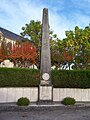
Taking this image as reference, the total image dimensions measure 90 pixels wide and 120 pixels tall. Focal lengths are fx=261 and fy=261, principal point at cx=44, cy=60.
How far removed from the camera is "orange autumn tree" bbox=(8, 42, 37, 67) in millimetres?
34375

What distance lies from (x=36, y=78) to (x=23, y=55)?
52.4ft

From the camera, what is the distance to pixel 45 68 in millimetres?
17281

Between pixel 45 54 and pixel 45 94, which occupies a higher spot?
pixel 45 54

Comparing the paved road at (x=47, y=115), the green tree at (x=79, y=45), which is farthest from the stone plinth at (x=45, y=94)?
the green tree at (x=79, y=45)

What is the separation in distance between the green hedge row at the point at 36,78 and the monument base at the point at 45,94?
1762 mm

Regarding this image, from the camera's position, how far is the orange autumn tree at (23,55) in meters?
34.4

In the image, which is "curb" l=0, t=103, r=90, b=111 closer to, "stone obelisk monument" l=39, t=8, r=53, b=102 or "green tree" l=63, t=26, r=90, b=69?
"stone obelisk monument" l=39, t=8, r=53, b=102

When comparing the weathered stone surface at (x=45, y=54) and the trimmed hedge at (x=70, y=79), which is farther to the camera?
the trimmed hedge at (x=70, y=79)

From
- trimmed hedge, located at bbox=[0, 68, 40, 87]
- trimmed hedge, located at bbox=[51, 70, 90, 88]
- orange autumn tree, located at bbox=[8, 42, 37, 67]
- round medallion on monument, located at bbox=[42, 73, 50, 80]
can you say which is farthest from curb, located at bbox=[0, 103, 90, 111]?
orange autumn tree, located at bbox=[8, 42, 37, 67]

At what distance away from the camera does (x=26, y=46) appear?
115 feet

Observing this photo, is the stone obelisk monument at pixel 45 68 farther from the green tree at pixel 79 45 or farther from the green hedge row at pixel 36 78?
the green tree at pixel 79 45

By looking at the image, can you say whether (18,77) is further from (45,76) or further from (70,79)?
(70,79)

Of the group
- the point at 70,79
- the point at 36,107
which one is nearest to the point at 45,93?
the point at 36,107

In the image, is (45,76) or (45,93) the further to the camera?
(45,76)
